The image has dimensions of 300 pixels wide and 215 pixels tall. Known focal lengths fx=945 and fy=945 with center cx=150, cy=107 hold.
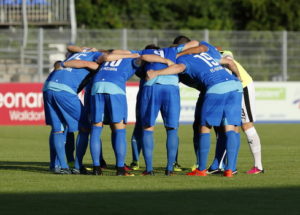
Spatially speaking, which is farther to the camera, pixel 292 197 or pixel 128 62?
pixel 128 62

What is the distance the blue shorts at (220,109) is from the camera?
12781mm

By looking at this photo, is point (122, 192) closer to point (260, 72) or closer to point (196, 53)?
point (196, 53)

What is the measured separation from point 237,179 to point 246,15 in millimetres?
36517

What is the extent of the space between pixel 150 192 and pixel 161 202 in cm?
91

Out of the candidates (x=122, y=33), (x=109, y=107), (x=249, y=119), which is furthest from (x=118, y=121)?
(x=122, y=33)

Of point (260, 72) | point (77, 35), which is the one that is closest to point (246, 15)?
point (260, 72)

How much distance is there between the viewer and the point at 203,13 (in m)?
48.0

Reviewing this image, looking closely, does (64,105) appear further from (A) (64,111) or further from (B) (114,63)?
(B) (114,63)

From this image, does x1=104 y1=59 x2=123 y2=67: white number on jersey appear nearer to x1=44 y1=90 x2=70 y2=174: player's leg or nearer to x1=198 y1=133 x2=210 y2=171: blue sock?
x1=44 y1=90 x2=70 y2=174: player's leg

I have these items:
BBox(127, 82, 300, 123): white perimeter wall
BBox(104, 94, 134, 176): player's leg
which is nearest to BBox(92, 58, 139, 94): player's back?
BBox(104, 94, 134, 176): player's leg

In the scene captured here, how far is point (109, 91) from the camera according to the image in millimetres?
12812

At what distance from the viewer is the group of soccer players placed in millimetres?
12844

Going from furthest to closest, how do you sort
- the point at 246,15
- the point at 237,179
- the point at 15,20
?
the point at 246,15 < the point at 15,20 < the point at 237,179

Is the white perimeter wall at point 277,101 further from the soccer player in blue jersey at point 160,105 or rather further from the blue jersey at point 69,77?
the soccer player in blue jersey at point 160,105
